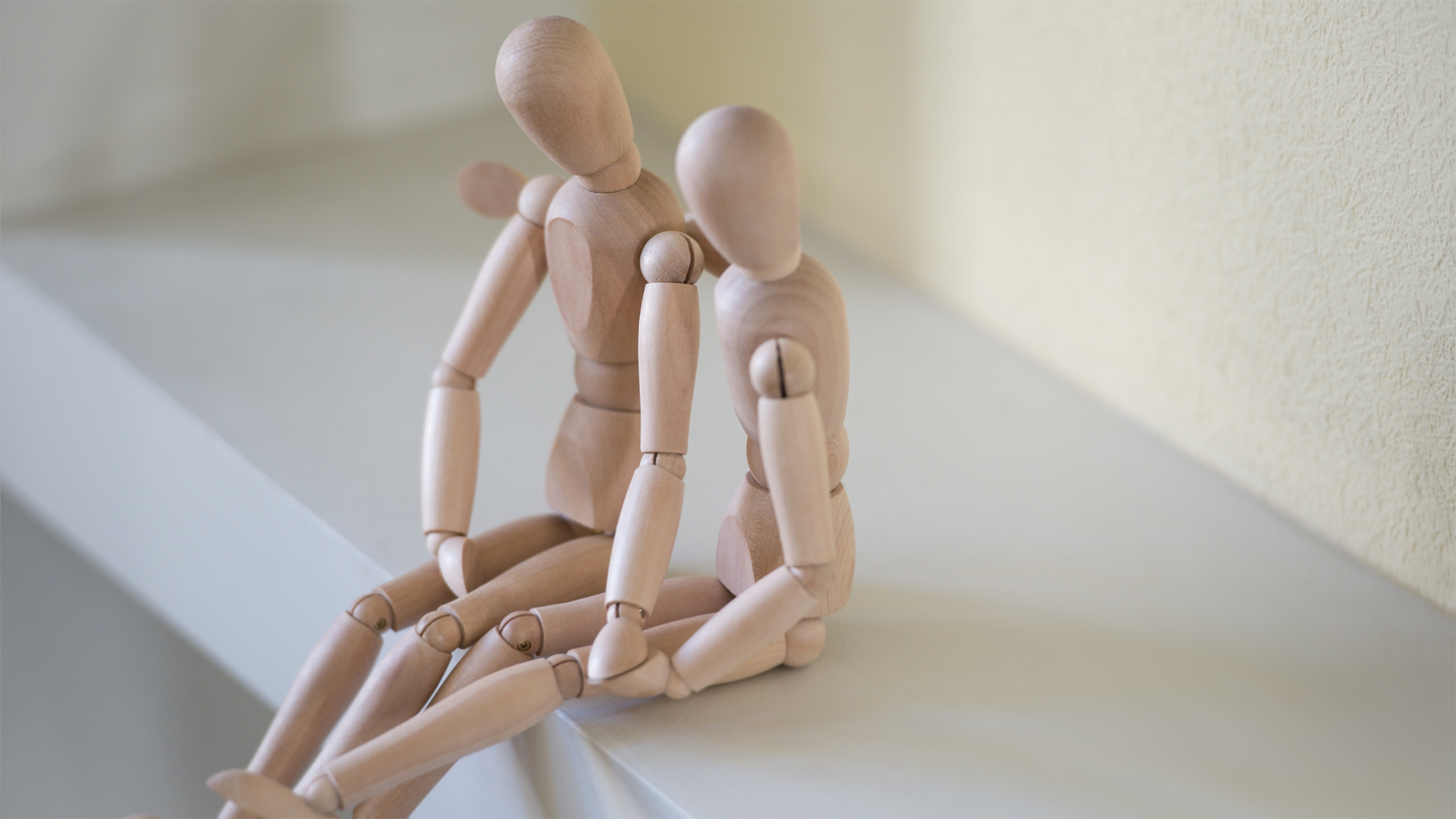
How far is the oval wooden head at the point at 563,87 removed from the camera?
0.75 metres

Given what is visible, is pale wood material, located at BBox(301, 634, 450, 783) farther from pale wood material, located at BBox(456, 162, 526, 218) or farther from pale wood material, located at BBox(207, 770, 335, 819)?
pale wood material, located at BBox(456, 162, 526, 218)

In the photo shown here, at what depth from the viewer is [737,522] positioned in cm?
84

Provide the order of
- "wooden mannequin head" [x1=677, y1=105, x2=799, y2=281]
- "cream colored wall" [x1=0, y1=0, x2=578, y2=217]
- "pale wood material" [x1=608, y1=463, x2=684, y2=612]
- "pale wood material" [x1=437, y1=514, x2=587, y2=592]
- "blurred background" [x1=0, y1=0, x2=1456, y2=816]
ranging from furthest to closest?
"cream colored wall" [x1=0, y1=0, x2=578, y2=217]
"blurred background" [x1=0, y1=0, x2=1456, y2=816]
"pale wood material" [x1=437, y1=514, x2=587, y2=592]
"pale wood material" [x1=608, y1=463, x2=684, y2=612]
"wooden mannequin head" [x1=677, y1=105, x2=799, y2=281]

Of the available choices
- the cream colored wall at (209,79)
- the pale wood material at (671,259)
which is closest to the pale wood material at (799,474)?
the pale wood material at (671,259)

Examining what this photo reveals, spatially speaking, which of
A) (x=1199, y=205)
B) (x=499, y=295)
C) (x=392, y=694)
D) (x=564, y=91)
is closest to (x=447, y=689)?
(x=392, y=694)

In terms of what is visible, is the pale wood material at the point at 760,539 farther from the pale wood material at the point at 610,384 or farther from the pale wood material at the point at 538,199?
the pale wood material at the point at 538,199

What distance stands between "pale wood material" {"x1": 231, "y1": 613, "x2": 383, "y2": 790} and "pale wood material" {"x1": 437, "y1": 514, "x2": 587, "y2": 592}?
0.07 m

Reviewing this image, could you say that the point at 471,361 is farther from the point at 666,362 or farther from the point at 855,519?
the point at 855,519

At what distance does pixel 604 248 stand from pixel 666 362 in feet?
0.28

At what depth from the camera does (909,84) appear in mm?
1442

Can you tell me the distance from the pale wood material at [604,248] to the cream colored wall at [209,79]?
1.06 meters

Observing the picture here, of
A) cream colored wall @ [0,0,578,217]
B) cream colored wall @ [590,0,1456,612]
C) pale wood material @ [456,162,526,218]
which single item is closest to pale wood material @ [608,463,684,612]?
pale wood material @ [456,162,526,218]

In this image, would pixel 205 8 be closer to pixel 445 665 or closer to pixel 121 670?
pixel 121 670

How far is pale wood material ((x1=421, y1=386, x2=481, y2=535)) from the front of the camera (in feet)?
2.91
